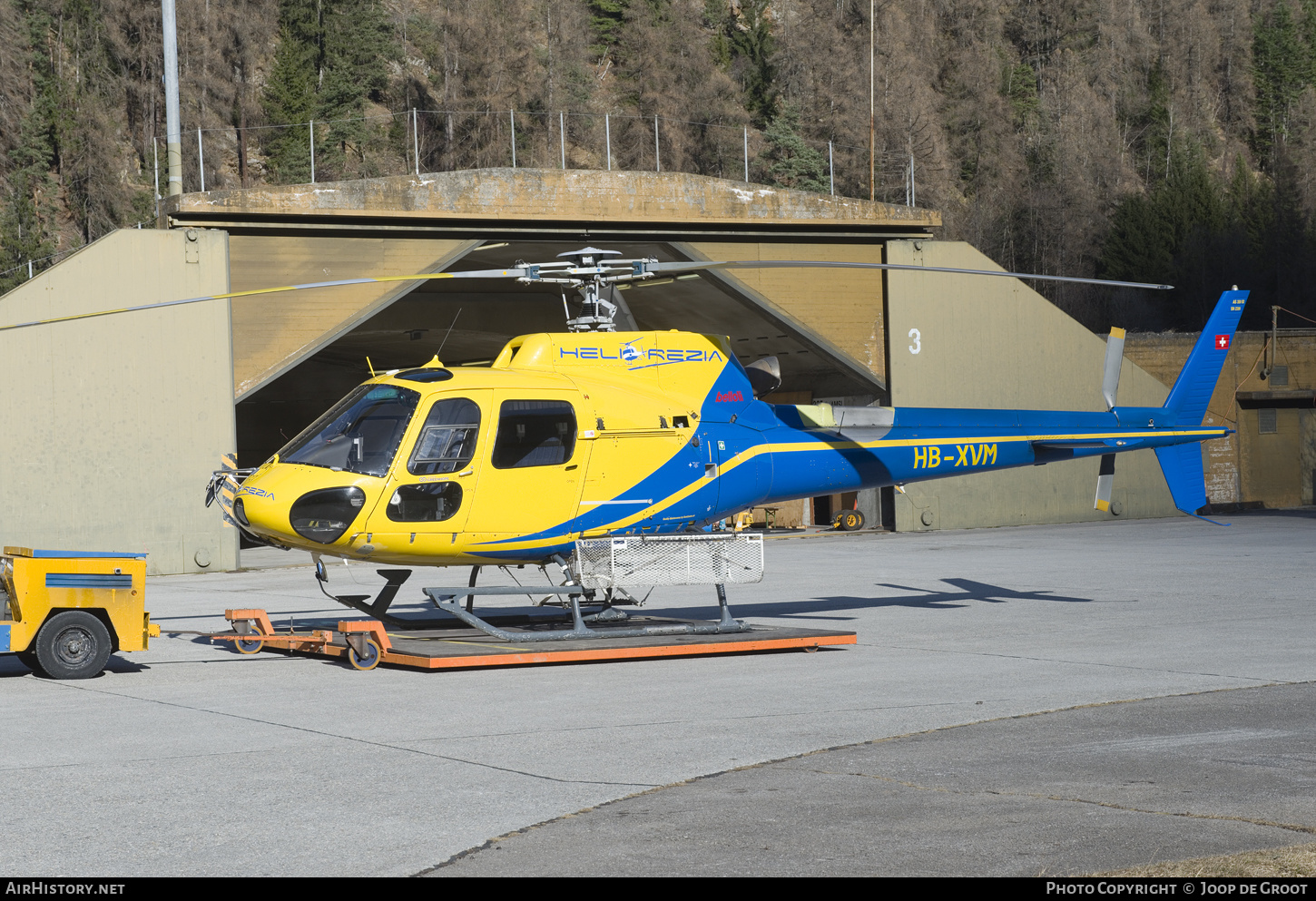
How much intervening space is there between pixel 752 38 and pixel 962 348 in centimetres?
6503

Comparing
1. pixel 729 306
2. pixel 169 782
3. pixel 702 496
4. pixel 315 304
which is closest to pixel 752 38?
pixel 729 306

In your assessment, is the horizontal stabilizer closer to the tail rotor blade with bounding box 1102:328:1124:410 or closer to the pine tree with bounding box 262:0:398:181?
the tail rotor blade with bounding box 1102:328:1124:410

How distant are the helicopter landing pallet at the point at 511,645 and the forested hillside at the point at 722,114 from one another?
155 ft

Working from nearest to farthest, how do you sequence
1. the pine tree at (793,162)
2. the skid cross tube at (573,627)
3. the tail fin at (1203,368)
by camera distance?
the skid cross tube at (573,627)
the tail fin at (1203,368)
the pine tree at (793,162)

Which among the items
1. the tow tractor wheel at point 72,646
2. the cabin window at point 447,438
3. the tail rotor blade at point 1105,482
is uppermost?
the cabin window at point 447,438

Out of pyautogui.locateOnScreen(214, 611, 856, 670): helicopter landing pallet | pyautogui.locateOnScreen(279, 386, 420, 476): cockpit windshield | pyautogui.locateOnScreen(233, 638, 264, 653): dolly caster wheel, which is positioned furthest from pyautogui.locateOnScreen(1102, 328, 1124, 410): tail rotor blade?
pyautogui.locateOnScreen(233, 638, 264, 653): dolly caster wheel

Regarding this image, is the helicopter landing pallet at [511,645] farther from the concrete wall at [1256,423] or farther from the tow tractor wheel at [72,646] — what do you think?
the concrete wall at [1256,423]

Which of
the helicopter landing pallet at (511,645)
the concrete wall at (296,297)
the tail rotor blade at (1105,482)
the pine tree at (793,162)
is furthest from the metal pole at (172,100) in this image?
the pine tree at (793,162)

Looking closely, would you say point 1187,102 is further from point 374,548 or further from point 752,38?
point 374,548

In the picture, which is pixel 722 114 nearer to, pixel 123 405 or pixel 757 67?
pixel 757 67

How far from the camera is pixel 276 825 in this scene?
5.70m

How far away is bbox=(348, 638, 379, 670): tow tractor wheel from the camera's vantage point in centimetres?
1064

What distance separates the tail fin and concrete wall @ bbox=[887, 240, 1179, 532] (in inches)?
500

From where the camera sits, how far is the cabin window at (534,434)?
11.3 meters
